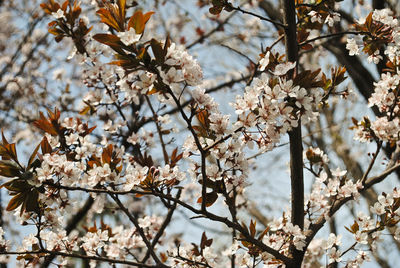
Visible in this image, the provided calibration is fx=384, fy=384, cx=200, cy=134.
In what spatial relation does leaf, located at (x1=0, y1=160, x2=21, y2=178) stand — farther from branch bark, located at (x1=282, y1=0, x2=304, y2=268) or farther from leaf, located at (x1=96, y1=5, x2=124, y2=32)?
branch bark, located at (x1=282, y1=0, x2=304, y2=268)

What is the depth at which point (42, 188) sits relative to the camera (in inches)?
56.6

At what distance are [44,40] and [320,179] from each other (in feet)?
12.0

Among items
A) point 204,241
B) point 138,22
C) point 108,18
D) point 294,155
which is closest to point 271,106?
point 294,155

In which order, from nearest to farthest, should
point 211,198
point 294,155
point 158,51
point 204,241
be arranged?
point 158,51, point 211,198, point 294,155, point 204,241

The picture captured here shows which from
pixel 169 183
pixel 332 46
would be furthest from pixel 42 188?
pixel 332 46

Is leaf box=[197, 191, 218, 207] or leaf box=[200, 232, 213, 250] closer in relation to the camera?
leaf box=[197, 191, 218, 207]

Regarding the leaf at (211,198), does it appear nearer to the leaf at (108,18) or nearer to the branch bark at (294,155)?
the branch bark at (294,155)

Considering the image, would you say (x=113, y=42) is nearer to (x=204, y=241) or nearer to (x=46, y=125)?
(x=46, y=125)

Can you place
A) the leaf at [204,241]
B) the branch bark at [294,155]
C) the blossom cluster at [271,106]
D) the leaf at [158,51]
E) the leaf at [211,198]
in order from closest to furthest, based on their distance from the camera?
the leaf at [158,51] < the blossom cluster at [271,106] < the leaf at [211,198] < the branch bark at [294,155] < the leaf at [204,241]

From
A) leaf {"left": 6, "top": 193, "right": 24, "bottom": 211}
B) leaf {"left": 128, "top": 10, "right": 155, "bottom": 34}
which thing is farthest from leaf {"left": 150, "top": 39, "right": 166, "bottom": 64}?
leaf {"left": 6, "top": 193, "right": 24, "bottom": 211}

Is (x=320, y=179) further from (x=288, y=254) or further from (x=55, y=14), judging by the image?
(x=55, y=14)

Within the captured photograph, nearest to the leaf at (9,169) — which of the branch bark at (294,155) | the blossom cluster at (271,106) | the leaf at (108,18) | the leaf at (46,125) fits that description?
the leaf at (46,125)

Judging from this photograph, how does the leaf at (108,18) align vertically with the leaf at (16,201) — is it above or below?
above

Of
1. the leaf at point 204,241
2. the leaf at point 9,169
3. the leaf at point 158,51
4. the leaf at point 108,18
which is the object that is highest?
the leaf at point 108,18
